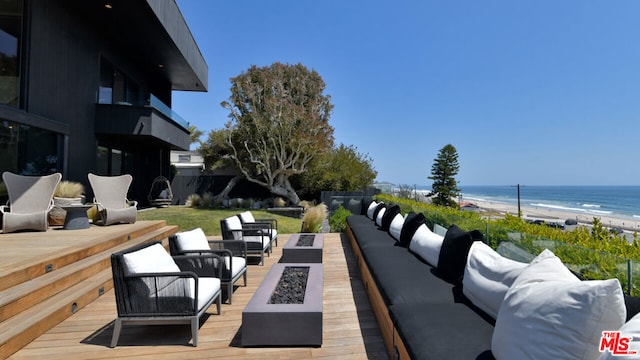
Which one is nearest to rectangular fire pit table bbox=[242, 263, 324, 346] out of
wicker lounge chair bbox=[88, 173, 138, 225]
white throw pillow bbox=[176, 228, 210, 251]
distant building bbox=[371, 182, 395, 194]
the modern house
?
white throw pillow bbox=[176, 228, 210, 251]

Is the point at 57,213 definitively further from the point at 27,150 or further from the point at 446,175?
the point at 446,175

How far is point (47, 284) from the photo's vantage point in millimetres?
2803

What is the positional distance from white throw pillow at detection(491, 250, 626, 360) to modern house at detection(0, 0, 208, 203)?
7.22 m

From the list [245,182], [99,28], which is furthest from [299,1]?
[245,182]

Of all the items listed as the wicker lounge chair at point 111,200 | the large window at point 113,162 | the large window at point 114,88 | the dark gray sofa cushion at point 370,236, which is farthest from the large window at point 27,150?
the dark gray sofa cushion at point 370,236

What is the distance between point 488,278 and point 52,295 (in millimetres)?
3732

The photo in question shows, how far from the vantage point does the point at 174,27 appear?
8227 millimetres

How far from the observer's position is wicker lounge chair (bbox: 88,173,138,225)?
5.41m

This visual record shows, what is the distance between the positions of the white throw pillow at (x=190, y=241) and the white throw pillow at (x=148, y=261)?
0.38m

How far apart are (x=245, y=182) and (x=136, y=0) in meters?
10.0

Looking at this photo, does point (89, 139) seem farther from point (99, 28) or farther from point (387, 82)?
point (387, 82)

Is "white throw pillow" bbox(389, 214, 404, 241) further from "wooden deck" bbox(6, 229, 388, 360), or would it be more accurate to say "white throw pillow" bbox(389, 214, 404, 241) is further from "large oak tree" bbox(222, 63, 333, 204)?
"large oak tree" bbox(222, 63, 333, 204)

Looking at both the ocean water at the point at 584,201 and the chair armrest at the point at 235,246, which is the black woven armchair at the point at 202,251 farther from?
the ocean water at the point at 584,201

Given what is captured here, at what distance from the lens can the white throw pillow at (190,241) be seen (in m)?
3.07
